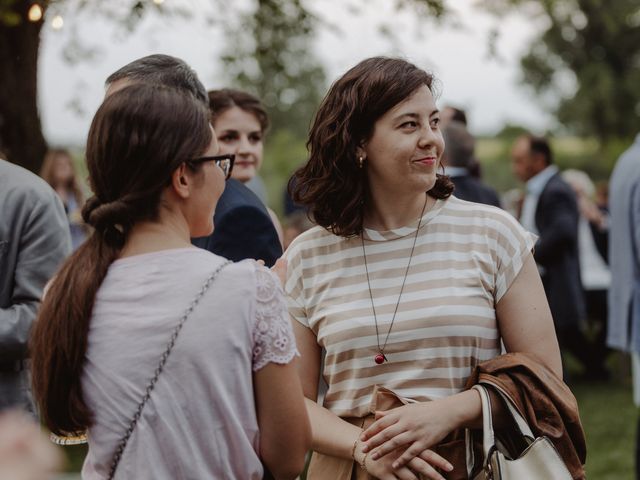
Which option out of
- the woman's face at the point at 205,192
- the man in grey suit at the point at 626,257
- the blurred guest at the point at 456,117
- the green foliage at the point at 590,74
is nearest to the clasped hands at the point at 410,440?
the woman's face at the point at 205,192

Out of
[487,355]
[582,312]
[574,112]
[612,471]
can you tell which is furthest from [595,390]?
[574,112]

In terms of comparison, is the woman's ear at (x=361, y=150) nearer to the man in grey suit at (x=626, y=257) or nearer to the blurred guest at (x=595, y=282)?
the man in grey suit at (x=626, y=257)

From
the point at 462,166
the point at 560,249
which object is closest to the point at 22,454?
the point at 462,166

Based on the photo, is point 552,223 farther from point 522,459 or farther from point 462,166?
point 522,459

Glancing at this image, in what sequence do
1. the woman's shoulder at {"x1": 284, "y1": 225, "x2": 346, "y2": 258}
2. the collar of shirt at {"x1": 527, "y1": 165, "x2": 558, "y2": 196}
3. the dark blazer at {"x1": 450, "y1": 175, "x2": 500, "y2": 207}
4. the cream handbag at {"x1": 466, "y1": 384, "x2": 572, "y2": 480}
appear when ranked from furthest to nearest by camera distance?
the collar of shirt at {"x1": 527, "y1": 165, "x2": 558, "y2": 196} < the dark blazer at {"x1": 450, "y1": 175, "x2": 500, "y2": 207} < the woman's shoulder at {"x1": 284, "y1": 225, "x2": 346, "y2": 258} < the cream handbag at {"x1": 466, "y1": 384, "x2": 572, "y2": 480}

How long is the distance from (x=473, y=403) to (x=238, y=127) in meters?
2.03

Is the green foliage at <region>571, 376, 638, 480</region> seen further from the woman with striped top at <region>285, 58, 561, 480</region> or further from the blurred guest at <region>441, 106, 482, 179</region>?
the woman with striped top at <region>285, 58, 561, 480</region>

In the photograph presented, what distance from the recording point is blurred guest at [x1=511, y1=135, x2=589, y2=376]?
7.67 metres

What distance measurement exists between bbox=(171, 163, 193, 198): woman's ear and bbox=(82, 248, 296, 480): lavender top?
137 millimetres

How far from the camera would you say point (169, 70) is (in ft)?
10.2

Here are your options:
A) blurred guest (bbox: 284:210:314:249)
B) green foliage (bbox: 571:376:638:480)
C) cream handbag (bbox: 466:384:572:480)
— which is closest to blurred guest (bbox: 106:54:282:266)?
cream handbag (bbox: 466:384:572:480)

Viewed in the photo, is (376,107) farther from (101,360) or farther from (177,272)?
(101,360)

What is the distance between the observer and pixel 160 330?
203cm

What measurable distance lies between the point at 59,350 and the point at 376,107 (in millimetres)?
1257
